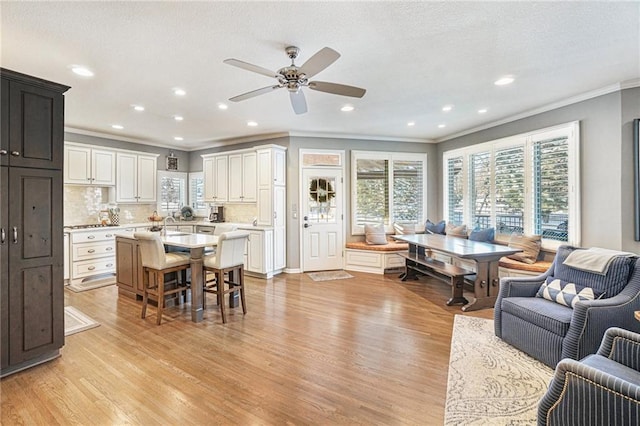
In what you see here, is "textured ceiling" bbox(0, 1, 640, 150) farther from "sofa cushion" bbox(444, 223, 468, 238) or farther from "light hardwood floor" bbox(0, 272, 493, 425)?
"light hardwood floor" bbox(0, 272, 493, 425)

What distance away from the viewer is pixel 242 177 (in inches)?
237

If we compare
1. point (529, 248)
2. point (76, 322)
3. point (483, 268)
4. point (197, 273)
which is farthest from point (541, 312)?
point (76, 322)

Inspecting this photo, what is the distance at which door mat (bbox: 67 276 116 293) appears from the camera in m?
4.73

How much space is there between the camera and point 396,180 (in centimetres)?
648

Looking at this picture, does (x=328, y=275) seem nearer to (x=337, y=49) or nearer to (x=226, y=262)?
(x=226, y=262)

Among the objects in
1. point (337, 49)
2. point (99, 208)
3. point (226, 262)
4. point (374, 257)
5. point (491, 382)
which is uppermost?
point (337, 49)

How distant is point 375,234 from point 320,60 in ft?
14.2

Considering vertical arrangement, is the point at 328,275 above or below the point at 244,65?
below

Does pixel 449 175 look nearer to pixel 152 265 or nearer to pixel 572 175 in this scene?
pixel 572 175

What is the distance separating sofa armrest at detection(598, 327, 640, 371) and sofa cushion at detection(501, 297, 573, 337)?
586 millimetres

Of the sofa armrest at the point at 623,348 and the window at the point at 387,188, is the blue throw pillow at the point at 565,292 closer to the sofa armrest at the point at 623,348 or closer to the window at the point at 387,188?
the sofa armrest at the point at 623,348

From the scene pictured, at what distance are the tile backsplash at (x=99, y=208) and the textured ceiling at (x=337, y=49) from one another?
5.98 ft

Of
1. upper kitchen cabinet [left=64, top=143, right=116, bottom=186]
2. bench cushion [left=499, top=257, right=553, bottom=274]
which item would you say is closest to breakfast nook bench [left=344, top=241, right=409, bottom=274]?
bench cushion [left=499, top=257, right=553, bottom=274]

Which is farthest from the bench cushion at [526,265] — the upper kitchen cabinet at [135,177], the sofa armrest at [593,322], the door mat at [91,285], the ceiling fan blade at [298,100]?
the upper kitchen cabinet at [135,177]
